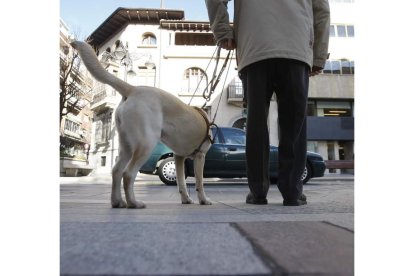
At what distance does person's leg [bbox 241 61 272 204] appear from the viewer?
8.06ft

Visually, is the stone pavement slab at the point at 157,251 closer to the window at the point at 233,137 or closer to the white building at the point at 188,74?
the window at the point at 233,137

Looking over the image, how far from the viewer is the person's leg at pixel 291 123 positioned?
2.40 m

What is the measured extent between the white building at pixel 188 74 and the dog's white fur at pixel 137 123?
1621 centimetres

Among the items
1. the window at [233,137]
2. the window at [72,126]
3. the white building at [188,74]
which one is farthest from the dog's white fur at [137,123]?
the window at [72,126]

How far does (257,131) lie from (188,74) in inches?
720

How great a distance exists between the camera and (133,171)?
7.36ft

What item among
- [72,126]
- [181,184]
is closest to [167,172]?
[181,184]

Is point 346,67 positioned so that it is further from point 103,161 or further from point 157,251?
point 157,251

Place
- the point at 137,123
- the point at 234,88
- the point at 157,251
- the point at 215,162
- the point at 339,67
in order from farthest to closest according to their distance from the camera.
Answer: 1. the point at 339,67
2. the point at 234,88
3. the point at 215,162
4. the point at 137,123
5. the point at 157,251

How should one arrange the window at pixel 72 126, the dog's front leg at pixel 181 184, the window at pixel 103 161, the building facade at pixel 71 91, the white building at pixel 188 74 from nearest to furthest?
the dog's front leg at pixel 181 184 → the building facade at pixel 71 91 → the white building at pixel 188 74 → the window at pixel 103 161 → the window at pixel 72 126

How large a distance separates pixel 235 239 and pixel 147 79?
20.4 m
